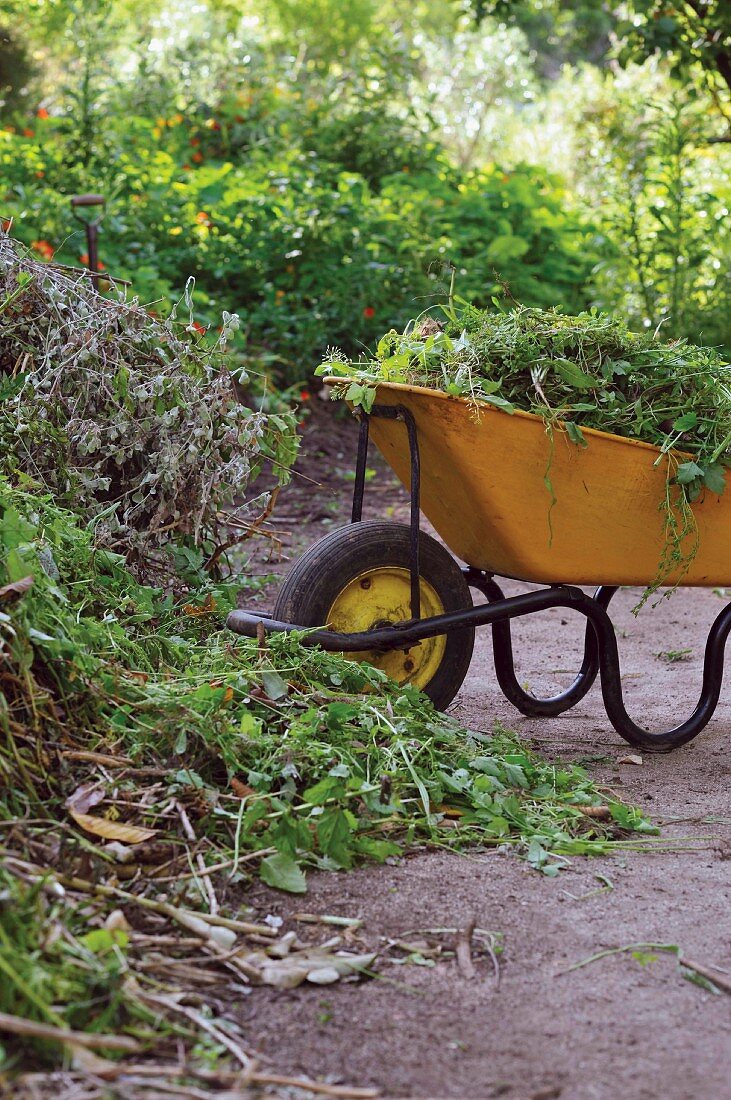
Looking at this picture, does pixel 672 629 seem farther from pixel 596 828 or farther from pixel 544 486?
pixel 596 828

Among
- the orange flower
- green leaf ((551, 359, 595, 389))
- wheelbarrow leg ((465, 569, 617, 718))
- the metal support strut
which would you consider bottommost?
wheelbarrow leg ((465, 569, 617, 718))

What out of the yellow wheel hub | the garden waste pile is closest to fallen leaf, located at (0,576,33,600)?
the garden waste pile

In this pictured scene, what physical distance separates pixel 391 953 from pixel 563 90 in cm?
1650

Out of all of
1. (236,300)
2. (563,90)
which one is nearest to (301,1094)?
(236,300)

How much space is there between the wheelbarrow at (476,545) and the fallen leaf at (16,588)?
27.1 inches

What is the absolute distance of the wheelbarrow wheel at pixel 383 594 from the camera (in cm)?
287

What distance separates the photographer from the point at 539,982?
75.1 inches

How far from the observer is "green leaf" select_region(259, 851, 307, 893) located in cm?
212

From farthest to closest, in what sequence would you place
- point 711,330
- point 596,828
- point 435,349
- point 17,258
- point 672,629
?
1. point 711,330
2. point 672,629
3. point 17,258
4. point 435,349
5. point 596,828

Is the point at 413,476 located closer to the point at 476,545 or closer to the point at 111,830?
the point at 476,545

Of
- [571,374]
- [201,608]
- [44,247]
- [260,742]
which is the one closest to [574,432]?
[571,374]

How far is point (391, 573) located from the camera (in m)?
3.00

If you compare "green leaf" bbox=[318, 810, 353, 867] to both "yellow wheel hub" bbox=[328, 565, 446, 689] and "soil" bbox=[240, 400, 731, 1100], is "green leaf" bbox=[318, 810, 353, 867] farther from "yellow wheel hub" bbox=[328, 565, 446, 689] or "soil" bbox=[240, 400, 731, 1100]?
"yellow wheel hub" bbox=[328, 565, 446, 689]

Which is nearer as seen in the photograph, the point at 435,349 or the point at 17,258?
the point at 435,349
